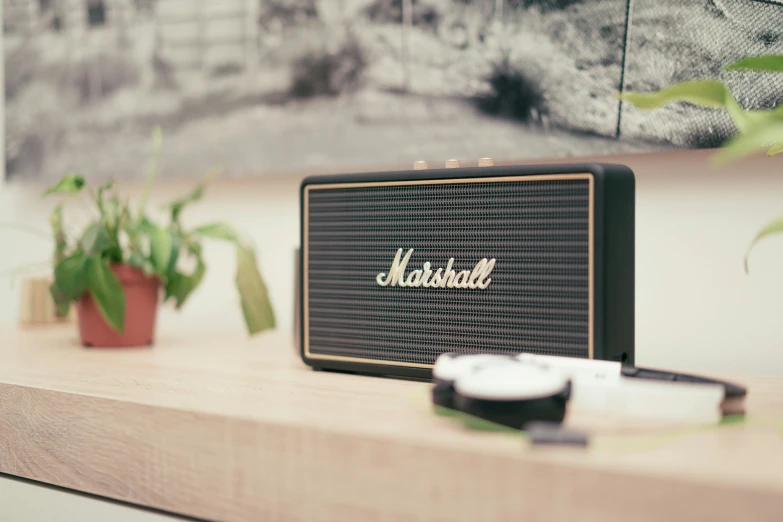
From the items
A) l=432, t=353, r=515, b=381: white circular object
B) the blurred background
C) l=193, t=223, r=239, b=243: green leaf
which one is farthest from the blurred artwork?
l=432, t=353, r=515, b=381: white circular object

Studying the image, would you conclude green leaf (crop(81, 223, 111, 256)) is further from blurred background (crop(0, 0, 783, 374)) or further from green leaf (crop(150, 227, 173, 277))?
blurred background (crop(0, 0, 783, 374))

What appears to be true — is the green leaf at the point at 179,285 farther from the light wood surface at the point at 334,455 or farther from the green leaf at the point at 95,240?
the light wood surface at the point at 334,455

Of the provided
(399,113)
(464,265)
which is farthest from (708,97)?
(399,113)

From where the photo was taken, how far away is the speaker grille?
0.58 metres

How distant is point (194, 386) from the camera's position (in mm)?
640

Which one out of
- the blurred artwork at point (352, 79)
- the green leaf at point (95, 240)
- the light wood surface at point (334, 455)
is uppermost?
the blurred artwork at point (352, 79)

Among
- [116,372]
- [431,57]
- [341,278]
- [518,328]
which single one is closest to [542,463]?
[518,328]

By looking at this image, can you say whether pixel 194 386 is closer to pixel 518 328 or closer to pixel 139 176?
pixel 518 328

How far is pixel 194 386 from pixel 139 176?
25.7 inches

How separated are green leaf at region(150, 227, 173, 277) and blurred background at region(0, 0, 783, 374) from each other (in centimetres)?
21

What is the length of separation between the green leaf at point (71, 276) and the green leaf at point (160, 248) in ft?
0.28

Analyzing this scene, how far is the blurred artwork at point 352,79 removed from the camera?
798mm

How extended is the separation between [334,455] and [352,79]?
671 mm

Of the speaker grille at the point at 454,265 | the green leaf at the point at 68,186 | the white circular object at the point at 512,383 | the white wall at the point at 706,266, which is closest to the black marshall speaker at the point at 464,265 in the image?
the speaker grille at the point at 454,265
